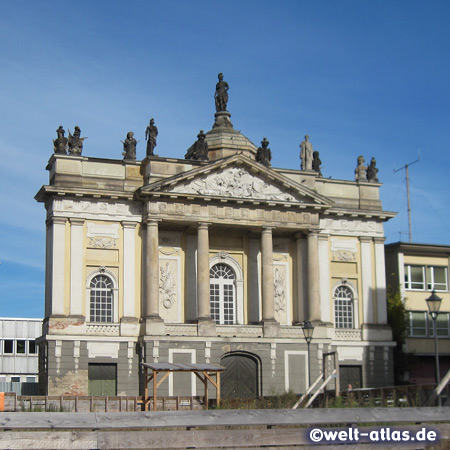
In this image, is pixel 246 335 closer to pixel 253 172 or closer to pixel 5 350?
pixel 253 172

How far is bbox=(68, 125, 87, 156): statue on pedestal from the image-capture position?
158 ft

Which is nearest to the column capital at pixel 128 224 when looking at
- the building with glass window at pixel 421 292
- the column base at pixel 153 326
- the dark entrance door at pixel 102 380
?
the column base at pixel 153 326

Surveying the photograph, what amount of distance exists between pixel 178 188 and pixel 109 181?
157 inches

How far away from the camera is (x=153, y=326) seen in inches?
1807

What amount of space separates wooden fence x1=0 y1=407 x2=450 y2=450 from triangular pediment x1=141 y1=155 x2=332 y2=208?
33.8 m

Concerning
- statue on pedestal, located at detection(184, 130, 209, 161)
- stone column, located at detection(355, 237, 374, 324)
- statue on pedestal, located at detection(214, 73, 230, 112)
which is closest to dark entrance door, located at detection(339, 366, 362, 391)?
stone column, located at detection(355, 237, 374, 324)

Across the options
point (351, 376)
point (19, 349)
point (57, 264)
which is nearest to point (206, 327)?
point (57, 264)

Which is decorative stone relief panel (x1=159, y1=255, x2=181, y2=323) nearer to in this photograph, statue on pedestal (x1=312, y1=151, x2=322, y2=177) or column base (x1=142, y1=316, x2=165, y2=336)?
column base (x1=142, y1=316, x2=165, y2=336)

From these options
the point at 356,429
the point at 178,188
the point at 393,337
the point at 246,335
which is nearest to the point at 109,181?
the point at 178,188

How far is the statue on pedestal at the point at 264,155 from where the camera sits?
2003 inches

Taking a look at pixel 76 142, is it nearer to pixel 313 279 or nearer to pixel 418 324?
pixel 313 279

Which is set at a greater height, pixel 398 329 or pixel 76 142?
pixel 76 142

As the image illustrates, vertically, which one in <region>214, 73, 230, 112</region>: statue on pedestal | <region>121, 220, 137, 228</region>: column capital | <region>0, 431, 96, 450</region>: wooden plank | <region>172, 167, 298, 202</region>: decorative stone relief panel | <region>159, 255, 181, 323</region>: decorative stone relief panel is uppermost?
<region>214, 73, 230, 112</region>: statue on pedestal

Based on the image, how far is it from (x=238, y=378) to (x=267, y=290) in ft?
17.0
